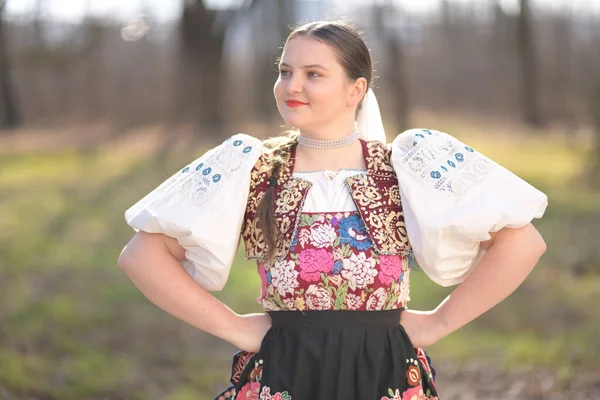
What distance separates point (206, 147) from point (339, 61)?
36.0 ft

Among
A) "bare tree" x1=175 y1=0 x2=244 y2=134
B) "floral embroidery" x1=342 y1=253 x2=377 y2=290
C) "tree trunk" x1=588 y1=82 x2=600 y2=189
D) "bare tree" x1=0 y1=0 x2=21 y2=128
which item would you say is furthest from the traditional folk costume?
"bare tree" x1=0 y1=0 x2=21 y2=128

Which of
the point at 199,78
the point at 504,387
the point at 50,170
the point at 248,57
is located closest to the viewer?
the point at 504,387

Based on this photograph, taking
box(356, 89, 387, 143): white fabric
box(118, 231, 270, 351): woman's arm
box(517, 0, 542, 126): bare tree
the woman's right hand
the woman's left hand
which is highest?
box(356, 89, 387, 143): white fabric

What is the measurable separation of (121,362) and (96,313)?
0.96 meters

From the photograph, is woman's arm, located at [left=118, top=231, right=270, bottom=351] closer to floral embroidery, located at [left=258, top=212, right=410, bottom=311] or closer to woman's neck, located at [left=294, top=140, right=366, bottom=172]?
floral embroidery, located at [left=258, top=212, right=410, bottom=311]

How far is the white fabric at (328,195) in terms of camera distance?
7.41 ft

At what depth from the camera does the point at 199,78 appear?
14820 mm

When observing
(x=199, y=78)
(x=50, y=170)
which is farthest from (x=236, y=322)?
(x=199, y=78)

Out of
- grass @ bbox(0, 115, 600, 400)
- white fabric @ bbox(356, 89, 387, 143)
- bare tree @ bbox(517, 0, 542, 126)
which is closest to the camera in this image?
white fabric @ bbox(356, 89, 387, 143)

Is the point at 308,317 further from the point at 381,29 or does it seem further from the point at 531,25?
the point at 531,25

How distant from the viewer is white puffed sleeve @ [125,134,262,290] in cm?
223

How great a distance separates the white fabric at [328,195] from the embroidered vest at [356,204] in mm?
14

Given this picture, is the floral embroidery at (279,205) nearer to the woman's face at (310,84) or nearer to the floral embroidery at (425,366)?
the woman's face at (310,84)

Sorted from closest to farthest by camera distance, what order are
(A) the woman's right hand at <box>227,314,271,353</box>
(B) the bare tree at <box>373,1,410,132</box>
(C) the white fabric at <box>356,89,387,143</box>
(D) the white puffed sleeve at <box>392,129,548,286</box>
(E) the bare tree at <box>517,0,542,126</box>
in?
(D) the white puffed sleeve at <box>392,129,548,286</box> → (A) the woman's right hand at <box>227,314,271,353</box> → (C) the white fabric at <box>356,89,387,143</box> → (B) the bare tree at <box>373,1,410,132</box> → (E) the bare tree at <box>517,0,542,126</box>
